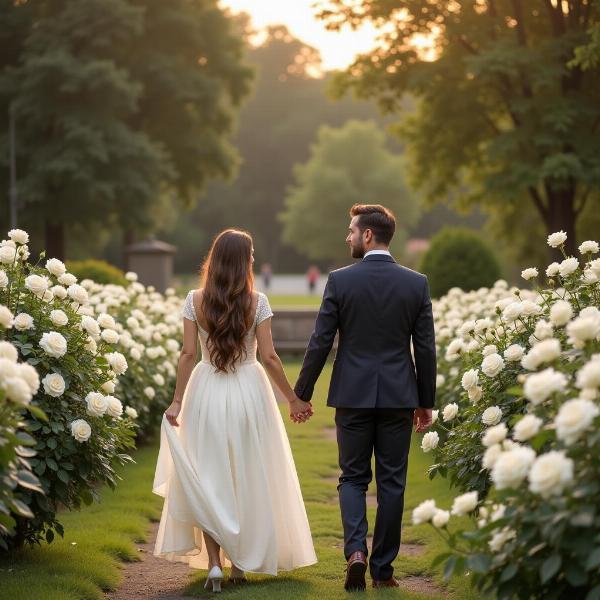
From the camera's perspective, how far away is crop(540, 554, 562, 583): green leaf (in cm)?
325

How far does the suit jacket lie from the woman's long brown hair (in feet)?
1.36

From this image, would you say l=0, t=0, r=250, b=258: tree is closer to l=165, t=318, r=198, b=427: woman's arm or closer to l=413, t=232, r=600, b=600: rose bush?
l=165, t=318, r=198, b=427: woman's arm

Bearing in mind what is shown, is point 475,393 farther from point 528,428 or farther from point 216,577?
point 528,428

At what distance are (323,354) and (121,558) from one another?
197 centimetres

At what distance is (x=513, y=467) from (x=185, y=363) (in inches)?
106

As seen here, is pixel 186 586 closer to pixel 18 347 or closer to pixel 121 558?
pixel 121 558

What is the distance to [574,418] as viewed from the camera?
3.21 m

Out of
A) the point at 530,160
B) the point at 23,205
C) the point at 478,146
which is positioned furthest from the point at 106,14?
the point at 530,160

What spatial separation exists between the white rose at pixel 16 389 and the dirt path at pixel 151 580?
2059 millimetres

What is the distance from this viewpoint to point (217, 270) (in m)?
5.60

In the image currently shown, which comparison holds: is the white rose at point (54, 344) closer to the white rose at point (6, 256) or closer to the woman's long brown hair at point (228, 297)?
the woman's long brown hair at point (228, 297)

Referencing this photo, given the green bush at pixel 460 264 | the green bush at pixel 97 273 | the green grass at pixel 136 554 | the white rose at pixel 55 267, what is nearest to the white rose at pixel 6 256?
the white rose at pixel 55 267

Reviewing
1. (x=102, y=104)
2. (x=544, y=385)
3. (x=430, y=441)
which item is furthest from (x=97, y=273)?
(x=544, y=385)

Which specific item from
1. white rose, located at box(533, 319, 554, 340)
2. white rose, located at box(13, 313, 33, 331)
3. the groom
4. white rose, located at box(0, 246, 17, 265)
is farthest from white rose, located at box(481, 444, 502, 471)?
white rose, located at box(0, 246, 17, 265)
